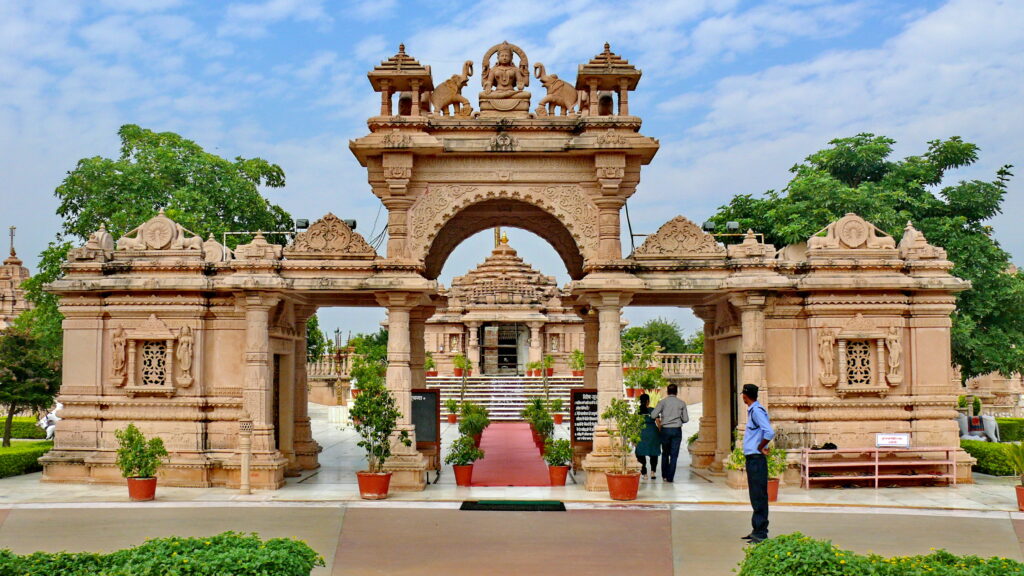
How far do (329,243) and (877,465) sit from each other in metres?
9.59

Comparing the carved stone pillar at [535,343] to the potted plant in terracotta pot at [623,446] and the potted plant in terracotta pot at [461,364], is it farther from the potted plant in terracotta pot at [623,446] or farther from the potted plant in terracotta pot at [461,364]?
the potted plant in terracotta pot at [623,446]

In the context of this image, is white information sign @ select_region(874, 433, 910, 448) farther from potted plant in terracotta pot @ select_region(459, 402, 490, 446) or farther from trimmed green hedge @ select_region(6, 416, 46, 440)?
trimmed green hedge @ select_region(6, 416, 46, 440)

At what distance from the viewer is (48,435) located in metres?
23.1

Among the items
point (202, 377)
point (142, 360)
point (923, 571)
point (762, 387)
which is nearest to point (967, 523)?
point (762, 387)

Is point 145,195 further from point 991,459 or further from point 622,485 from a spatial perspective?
point 991,459

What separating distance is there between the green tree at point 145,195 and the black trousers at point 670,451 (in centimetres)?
1505

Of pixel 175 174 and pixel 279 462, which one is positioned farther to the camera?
pixel 175 174

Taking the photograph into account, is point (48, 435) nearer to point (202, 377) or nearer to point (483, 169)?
point (202, 377)

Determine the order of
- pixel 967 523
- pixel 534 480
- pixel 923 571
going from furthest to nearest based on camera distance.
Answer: pixel 534 480 → pixel 967 523 → pixel 923 571

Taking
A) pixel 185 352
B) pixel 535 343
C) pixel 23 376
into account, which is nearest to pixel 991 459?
pixel 185 352

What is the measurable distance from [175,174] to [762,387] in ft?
64.6

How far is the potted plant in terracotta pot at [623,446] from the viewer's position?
1384cm

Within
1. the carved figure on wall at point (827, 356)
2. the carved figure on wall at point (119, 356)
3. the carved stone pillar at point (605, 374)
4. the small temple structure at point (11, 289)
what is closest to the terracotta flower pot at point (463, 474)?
the carved stone pillar at point (605, 374)

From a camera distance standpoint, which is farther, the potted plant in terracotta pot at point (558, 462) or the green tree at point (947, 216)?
the green tree at point (947, 216)
